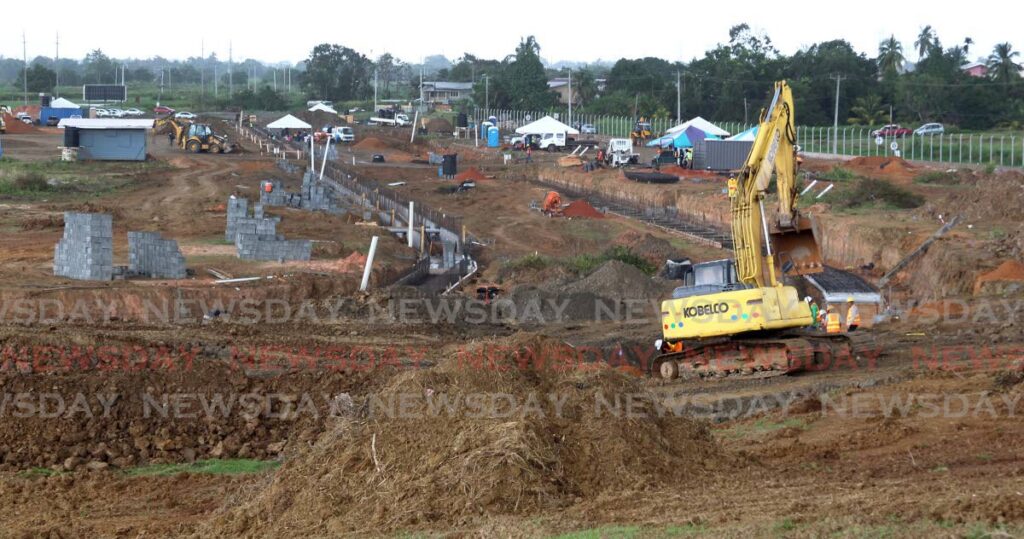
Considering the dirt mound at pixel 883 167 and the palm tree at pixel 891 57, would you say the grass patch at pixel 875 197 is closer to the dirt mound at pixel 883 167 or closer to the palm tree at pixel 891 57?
the dirt mound at pixel 883 167

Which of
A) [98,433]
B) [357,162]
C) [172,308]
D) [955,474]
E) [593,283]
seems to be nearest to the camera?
[955,474]

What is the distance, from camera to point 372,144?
73438mm

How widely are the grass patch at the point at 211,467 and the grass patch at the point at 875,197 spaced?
27729mm

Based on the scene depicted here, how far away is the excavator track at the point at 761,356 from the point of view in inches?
717

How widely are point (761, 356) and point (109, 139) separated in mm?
44709

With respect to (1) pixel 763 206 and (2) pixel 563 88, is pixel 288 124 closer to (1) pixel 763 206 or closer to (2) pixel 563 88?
(2) pixel 563 88

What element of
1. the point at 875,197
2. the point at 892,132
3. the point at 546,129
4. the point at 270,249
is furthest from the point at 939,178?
the point at 546,129

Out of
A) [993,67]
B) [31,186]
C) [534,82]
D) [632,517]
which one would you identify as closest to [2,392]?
[632,517]

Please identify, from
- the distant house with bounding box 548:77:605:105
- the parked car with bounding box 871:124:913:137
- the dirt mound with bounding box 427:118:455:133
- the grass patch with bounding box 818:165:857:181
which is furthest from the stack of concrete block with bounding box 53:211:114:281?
the distant house with bounding box 548:77:605:105

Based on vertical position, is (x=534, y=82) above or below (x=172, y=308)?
above

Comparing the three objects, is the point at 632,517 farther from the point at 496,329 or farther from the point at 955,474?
the point at 496,329

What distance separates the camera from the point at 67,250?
76.4 feet

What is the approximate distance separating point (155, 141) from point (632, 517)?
6575cm

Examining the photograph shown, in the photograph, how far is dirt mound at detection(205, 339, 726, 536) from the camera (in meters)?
9.38
